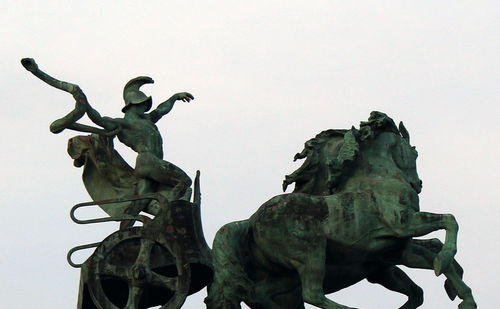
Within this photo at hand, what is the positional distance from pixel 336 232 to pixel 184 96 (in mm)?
2218

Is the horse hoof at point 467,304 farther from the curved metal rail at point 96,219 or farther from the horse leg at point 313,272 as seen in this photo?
the curved metal rail at point 96,219

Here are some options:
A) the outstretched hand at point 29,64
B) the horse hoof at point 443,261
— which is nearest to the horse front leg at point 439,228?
the horse hoof at point 443,261

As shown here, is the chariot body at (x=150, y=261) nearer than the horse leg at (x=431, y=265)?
Yes

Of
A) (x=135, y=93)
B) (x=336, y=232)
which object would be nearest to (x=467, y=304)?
(x=336, y=232)

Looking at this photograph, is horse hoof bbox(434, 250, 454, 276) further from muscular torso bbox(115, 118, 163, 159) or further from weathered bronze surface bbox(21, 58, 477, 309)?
muscular torso bbox(115, 118, 163, 159)

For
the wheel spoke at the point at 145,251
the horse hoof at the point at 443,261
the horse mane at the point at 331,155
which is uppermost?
the horse mane at the point at 331,155

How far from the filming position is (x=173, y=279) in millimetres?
25391

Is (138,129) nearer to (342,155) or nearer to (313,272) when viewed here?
Result: (342,155)

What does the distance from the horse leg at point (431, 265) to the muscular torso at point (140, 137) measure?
265cm

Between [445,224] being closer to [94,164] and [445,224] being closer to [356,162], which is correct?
[356,162]

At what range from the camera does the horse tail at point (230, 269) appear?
85.6 ft

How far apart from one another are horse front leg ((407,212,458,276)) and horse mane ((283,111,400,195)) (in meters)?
0.93

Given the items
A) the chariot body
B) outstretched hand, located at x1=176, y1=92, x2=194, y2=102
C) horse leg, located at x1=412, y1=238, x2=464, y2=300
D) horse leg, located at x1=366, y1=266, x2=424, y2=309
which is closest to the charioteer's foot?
horse leg, located at x1=412, y1=238, x2=464, y2=300

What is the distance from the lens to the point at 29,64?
26.1m
